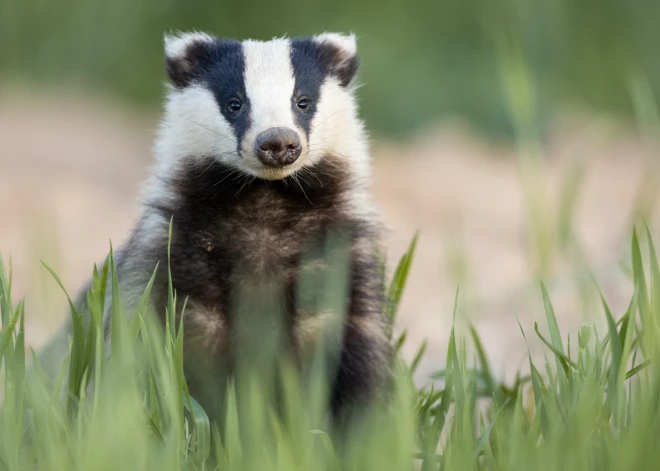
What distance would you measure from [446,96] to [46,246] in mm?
6267

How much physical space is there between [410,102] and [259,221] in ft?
19.5

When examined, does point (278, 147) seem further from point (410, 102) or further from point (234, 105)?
point (410, 102)

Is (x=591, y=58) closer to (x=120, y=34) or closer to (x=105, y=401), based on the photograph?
(x=120, y=34)

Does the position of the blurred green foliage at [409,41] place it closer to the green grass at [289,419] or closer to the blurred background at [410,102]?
the blurred background at [410,102]

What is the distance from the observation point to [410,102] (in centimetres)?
911

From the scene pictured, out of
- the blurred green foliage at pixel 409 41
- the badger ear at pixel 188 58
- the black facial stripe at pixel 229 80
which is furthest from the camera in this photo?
the blurred green foliage at pixel 409 41

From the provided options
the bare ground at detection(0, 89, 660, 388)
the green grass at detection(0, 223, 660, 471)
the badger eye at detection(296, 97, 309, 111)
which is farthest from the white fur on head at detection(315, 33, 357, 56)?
the green grass at detection(0, 223, 660, 471)

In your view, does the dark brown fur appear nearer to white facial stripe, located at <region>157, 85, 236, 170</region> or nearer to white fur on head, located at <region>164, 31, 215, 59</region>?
white facial stripe, located at <region>157, 85, 236, 170</region>

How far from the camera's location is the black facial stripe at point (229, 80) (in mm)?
3436

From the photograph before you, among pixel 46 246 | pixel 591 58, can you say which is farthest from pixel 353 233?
pixel 591 58

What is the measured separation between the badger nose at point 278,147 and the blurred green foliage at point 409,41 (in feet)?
17.5

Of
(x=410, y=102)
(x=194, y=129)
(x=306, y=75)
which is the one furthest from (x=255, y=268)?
(x=410, y=102)

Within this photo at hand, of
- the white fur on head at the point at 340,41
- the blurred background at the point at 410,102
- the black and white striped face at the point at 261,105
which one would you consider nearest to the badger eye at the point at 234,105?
the black and white striped face at the point at 261,105

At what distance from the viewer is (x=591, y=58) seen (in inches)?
378
